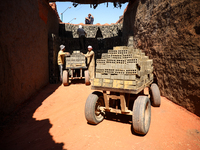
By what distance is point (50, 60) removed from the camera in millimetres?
7977

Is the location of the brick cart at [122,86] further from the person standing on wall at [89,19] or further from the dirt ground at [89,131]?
the person standing on wall at [89,19]

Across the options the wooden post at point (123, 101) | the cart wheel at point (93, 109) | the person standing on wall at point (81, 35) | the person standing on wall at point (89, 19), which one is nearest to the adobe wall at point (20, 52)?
the cart wheel at point (93, 109)

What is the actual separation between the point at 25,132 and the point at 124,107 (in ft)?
8.09

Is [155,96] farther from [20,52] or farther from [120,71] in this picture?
[20,52]

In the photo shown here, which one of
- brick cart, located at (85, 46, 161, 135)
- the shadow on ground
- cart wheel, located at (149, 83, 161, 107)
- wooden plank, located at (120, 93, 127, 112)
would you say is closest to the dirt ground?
the shadow on ground

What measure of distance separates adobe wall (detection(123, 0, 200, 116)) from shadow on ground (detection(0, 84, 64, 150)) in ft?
12.6

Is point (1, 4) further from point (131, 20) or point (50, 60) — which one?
point (131, 20)

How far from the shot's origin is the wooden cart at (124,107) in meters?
2.85

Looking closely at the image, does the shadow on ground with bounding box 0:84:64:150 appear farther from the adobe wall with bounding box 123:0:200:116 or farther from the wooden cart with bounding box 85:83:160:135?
the adobe wall with bounding box 123:0:200:116

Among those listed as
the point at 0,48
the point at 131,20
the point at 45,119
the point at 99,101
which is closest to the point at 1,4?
the point at 0,48

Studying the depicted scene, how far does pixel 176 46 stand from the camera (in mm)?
4496

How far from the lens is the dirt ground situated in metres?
2.74

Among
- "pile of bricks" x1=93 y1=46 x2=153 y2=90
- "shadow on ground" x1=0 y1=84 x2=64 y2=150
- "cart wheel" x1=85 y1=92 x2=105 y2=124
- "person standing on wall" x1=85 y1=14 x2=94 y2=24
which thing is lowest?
"shadow on ground" x1=0 y1=84 x2=64 y2=150

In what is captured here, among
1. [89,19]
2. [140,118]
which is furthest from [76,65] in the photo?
[89,19]
